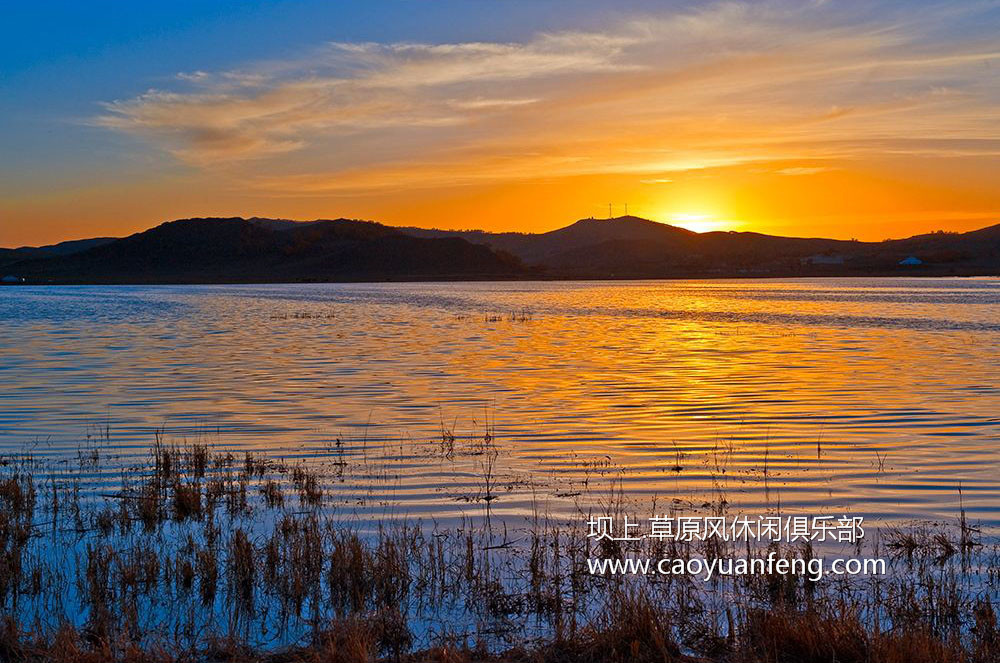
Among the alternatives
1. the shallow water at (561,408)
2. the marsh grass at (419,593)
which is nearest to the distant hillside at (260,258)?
the shallow water at (561,408)

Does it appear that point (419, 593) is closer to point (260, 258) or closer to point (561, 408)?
point (561, 408)

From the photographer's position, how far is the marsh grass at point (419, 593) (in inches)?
208

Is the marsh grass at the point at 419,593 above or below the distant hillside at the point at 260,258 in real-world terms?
below

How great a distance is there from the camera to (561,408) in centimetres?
1473

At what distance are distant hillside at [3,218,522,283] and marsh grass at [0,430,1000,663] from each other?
140 meters

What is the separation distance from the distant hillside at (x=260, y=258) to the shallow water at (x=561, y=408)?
122 metres

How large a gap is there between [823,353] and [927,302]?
29092 mm

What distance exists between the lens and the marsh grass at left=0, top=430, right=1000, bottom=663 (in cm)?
528

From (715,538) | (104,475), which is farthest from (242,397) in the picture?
(715,538)

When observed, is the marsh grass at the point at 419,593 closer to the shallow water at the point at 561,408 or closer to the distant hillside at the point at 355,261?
the shallow water at the point at 561,408

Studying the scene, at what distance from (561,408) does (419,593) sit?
8451 millimetres

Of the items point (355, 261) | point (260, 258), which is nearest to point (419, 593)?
point (355, 261)

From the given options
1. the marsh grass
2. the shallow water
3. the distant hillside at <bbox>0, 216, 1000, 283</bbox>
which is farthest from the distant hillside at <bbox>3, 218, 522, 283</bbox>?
the marsh grass

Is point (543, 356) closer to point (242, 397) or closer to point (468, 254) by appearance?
point (242, 397)
